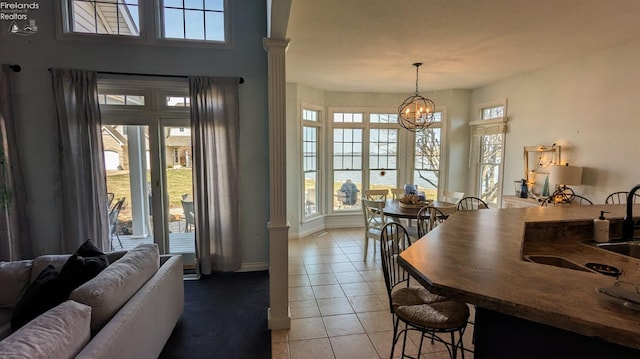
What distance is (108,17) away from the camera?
381 cm

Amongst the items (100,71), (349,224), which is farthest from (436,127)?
(100,71)

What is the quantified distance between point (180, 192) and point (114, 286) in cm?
242

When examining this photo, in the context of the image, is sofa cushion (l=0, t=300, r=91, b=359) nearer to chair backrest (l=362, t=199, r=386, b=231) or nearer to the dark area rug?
the dark area rug

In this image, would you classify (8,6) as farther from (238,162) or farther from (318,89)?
(318,89)

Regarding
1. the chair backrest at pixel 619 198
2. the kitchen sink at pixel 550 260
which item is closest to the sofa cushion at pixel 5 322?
the kitchen sink at pixel 550 260

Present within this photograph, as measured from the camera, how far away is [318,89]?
6.20 meters

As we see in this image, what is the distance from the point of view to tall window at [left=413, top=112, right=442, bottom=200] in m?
6.50

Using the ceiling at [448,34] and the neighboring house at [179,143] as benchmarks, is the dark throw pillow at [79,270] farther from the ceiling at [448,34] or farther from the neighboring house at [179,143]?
the ceiling at [448,34]

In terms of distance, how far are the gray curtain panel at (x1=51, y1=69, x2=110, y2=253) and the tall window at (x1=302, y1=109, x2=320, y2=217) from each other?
3.22 meters

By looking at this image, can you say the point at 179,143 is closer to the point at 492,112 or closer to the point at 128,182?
the point at 128,182

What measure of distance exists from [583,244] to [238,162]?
3446 millimetres

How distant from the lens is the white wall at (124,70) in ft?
11.9

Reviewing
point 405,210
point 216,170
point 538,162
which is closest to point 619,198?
point 538,162

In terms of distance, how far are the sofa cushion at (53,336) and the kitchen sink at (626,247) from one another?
3027 millimetres
